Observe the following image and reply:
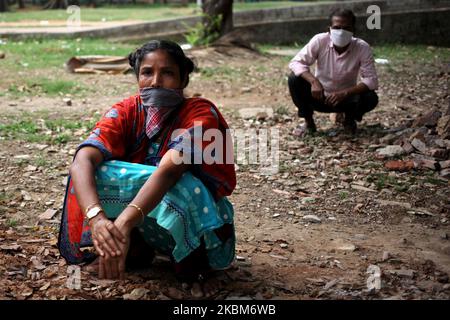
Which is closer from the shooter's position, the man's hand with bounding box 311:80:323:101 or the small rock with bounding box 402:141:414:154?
the small rock with bounding box 402:141:414:154

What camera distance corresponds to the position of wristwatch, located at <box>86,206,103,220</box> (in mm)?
2648

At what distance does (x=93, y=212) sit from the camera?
265cm

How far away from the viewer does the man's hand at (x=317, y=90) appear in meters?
5.74

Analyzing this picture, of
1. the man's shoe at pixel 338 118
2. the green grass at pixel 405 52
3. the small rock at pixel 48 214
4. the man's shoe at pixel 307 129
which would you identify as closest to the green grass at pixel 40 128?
the small rock at pixel 48 214

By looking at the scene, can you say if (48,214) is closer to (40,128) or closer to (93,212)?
(93,212)

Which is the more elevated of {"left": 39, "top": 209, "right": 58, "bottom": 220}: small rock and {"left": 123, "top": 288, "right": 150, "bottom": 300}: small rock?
{"left": 123, "top": 288, "right": 150, "bottom": 300}: small rock

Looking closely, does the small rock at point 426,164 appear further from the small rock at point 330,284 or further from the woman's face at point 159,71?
the woman's face at point 159,71

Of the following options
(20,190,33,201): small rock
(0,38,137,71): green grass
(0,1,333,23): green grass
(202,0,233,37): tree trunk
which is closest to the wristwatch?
(20,190,33,201): small rock

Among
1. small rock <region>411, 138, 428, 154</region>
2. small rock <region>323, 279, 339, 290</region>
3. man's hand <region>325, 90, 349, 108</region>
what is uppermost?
man's hand <region>325, 90, 349, 108</region>

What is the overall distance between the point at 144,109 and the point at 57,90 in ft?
17.7

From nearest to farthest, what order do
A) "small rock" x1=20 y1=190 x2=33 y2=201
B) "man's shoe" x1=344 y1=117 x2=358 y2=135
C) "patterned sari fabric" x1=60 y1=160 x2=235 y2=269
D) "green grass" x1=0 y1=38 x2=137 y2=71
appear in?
"patterned sari fabric" x1=60 y1=160 x2=235 y2=269
"small rock" x1=20 y1=190 x2=33 y2=201
"man's shoe" x1=344 y1=117 x2=358 y2=135
"green grass" x1=0 y1=38 x2=137 y2=71

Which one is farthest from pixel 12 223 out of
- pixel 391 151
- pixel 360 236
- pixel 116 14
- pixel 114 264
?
pixel 116 14

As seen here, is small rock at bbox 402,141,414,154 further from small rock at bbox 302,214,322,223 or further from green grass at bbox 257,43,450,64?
green grass at bbox 257,43,450,64

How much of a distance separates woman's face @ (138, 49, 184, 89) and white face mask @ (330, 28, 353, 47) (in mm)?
3153
